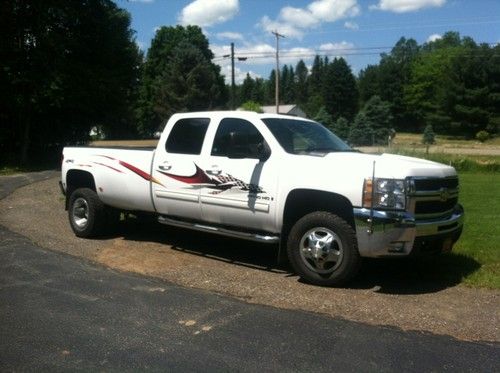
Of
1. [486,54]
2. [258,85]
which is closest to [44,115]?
[486,54]

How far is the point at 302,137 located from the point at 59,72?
16.4m

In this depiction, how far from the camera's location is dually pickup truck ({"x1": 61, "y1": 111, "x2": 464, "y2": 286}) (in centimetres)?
570

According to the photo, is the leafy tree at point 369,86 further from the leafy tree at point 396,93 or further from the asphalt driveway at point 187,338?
the asphalt driveway at point 187,338

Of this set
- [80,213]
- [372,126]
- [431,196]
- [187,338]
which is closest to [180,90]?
[372,126]

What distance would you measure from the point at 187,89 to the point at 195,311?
60.9 m

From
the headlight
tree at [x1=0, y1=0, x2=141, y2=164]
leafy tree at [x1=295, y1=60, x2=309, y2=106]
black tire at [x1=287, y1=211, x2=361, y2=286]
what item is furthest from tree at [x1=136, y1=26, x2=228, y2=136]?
leafy tree at [x1=295, y1=60, x2=309, y2=106]

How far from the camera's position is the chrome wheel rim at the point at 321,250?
6008 millimetres

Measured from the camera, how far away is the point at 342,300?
566 cm

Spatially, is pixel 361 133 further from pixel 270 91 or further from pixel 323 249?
pixel 270 91

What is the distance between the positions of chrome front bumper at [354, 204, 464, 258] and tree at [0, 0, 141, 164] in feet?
57.1

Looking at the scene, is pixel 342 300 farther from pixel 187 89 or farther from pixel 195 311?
pixel 187 89

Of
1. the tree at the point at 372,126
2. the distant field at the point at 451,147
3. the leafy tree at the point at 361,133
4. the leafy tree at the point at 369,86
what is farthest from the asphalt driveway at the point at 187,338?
the leafy tree at the point at 369,86

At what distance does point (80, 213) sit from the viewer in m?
8.78

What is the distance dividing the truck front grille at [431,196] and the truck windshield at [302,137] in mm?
1368
